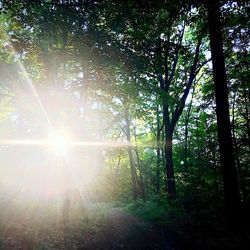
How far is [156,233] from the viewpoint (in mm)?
11727

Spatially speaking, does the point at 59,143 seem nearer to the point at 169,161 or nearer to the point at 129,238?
the point at 129,238

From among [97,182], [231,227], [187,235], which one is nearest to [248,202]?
[231,227]

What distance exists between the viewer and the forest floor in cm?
815

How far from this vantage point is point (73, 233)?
9.55m

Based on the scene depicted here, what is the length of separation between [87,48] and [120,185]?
3272 cm

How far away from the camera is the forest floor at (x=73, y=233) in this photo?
8.15 metres

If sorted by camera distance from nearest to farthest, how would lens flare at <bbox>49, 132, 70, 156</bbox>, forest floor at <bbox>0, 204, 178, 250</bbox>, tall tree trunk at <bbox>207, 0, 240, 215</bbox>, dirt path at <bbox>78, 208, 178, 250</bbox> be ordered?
forest floor at <bbox>0, 204, 178, 250</bbox>, dirt path at <bbox>78, 208, 178, 250</bbox>, tall tree trunk at <bbox>207, 0, 240, 215</bbox>, lens flare at <bbox>49, 132, 70, 156</bbox>

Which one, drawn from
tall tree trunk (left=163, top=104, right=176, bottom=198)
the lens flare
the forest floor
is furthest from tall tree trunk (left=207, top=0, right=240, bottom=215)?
tall tree trunk (left=163, top=104, right=176, bottom=198)

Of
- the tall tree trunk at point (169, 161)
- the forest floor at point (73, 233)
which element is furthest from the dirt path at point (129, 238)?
the tall tree trunk at point (169, 161)

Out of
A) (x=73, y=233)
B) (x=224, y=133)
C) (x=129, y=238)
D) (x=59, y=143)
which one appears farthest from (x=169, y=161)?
(x=73, y=233)

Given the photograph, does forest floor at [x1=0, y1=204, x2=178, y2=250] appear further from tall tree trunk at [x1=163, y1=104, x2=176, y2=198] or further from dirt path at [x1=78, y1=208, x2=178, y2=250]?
tall tree trunk at [x1=163, y1=104, x2=176, y2=198]

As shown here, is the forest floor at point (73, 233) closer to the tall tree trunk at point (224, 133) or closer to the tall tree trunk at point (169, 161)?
the tall tree trunk at point (224, 133)

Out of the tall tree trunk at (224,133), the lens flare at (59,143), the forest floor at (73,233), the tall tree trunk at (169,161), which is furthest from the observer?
the tall tree trunk at (169,161)

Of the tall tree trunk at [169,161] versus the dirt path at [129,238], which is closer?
the dirt path at [129,238]
